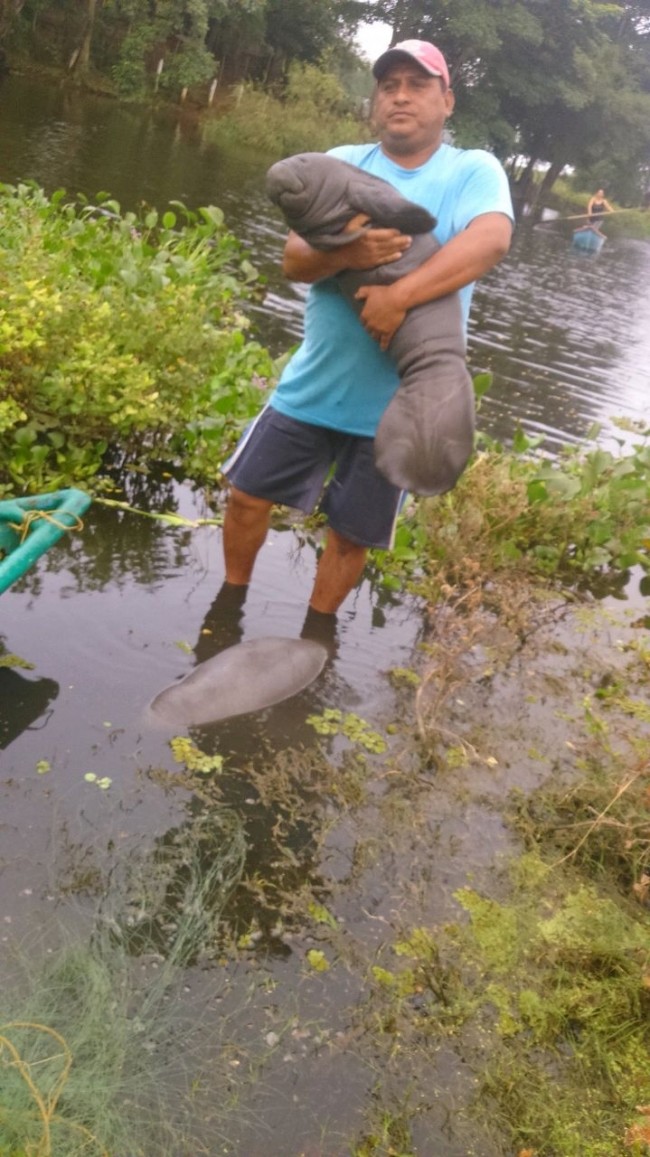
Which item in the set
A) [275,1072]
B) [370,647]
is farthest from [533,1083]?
[370,647]

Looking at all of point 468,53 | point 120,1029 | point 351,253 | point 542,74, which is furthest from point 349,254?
point 542,74

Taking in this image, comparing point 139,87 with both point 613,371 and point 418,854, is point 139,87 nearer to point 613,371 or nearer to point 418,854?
point 613,371

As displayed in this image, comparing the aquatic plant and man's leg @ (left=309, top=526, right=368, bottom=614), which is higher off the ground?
man's leg @ (left=309, top=526, right=368, bottom=614)

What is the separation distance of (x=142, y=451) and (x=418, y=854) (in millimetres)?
2869

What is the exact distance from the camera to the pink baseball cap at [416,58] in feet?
9.93

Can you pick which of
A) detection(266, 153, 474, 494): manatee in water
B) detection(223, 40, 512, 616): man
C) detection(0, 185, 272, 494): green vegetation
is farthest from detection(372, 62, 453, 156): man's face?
detection(0, 185, 272, 494): green vegetation

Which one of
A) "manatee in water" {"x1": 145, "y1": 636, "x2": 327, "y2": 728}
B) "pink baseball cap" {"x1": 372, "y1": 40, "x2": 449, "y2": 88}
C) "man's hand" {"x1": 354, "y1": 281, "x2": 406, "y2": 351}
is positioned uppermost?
"pink baseball cap" {"x1": 372, "y1": 40, "x2": 449, "y2": 88}

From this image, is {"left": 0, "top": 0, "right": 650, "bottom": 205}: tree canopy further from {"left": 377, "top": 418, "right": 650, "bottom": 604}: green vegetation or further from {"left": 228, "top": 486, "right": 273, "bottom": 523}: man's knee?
{"left": 228, "top": 486, "right": 273, "bottom": 523}: man's knee

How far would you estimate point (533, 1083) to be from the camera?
2.21 metres

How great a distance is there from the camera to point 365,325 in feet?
10.1

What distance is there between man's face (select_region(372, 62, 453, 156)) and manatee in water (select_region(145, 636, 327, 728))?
1.79 metres

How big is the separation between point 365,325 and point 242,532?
3.49 ft

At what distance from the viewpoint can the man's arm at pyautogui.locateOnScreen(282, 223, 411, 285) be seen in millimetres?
2936

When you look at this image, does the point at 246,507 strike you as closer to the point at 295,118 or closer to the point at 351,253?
the point at 351,253
